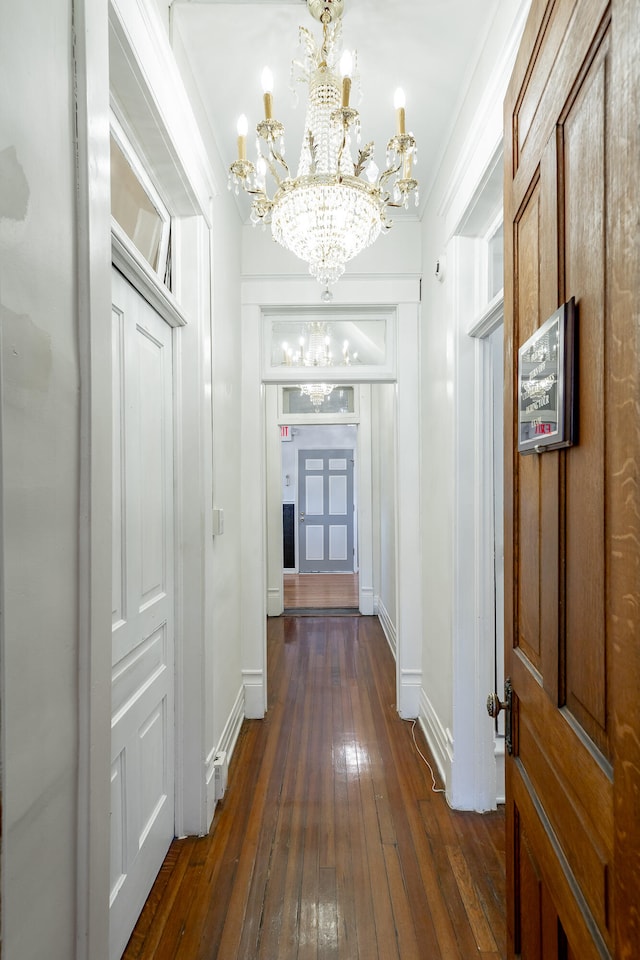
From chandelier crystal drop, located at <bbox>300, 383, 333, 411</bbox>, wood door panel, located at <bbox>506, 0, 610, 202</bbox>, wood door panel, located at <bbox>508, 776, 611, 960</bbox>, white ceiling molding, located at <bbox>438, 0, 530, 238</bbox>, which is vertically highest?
white ceiling molding, located at <bbox>438, 0, 530, 238</bbox>

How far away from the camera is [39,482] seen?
0.76 m

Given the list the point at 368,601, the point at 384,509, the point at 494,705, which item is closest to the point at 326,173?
the point at 494,705

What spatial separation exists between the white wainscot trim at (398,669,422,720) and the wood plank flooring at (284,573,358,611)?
2.69 metres

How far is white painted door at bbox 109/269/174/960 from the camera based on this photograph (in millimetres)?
1438

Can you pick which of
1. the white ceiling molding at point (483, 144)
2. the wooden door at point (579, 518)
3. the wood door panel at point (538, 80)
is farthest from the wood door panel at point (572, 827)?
the white ceiling molding at point (483, 144)

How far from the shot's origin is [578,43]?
741 mm

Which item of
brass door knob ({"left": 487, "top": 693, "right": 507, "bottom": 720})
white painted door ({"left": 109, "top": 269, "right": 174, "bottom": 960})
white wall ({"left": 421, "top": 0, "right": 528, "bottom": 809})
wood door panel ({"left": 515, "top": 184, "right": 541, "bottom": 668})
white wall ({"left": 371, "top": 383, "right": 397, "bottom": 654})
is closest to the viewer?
wood door panel ({"left": 515, "top": 184, "right": 541, "bottom": 668})

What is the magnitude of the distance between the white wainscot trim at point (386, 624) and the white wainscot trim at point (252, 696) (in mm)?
1260

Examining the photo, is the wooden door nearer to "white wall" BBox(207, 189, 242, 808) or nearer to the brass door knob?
the brass door knob

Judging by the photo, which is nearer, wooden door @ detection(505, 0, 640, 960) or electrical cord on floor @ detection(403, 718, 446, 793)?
wooden door @ detection(505, 0, 640, 960)

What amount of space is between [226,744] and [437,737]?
1058mm

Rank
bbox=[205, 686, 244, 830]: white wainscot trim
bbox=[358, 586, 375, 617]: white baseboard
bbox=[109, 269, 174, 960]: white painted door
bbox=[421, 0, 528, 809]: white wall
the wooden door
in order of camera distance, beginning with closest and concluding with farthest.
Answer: the wooden door → bbox=[109, 269, 174, 960]: white painted door → bbox=[421, 0, 528, 809]: white wall → bbox=[205, 686, 244, 830]: white wainscot trim → bbox=[358, 586, 375, 617]: white baseboard

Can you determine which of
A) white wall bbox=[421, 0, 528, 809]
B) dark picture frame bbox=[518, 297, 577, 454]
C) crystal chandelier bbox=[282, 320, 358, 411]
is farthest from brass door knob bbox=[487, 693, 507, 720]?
crystal chandelier bbox=[282, 320, 358, 411]

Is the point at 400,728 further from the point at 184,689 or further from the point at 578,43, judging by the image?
the point at 578,43
